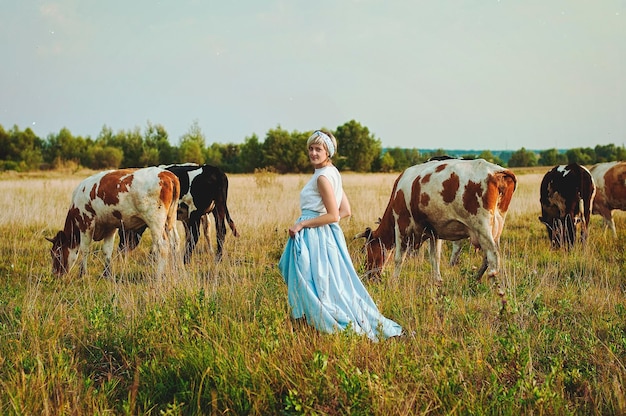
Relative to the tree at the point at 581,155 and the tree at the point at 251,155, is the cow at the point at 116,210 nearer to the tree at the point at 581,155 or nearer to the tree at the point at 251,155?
the tree at the point at 251,155

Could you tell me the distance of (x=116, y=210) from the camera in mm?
8062

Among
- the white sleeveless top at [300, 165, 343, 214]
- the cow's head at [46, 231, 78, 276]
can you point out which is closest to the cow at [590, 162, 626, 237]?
the white sleeveless top at [300, 165, 343, 214]

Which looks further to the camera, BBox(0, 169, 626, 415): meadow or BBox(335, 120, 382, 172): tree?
BBox(335, 120, 382, 172): tree

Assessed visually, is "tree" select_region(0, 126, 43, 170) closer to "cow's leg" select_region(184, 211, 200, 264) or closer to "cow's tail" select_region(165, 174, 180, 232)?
"cow's leg" select_region(184, 211, 200, 264)

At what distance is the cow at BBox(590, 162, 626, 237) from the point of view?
11375mm

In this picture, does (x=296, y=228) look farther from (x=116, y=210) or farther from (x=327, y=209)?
(x=116, y=210)

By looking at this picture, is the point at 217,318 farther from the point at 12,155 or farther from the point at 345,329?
the point at 12,155

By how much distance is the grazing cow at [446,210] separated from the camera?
6711mm

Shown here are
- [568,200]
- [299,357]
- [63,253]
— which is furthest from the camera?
[568,200]

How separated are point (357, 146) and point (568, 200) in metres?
60.2

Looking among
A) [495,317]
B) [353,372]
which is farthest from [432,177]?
[353,372]

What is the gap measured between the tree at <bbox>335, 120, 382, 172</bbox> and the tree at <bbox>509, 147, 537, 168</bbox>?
27299 mm

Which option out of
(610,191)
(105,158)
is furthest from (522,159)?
(610,191)

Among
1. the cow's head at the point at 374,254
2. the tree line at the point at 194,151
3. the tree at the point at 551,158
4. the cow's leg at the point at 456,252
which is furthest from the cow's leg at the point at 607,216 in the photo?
the tree at the point at 551,158
